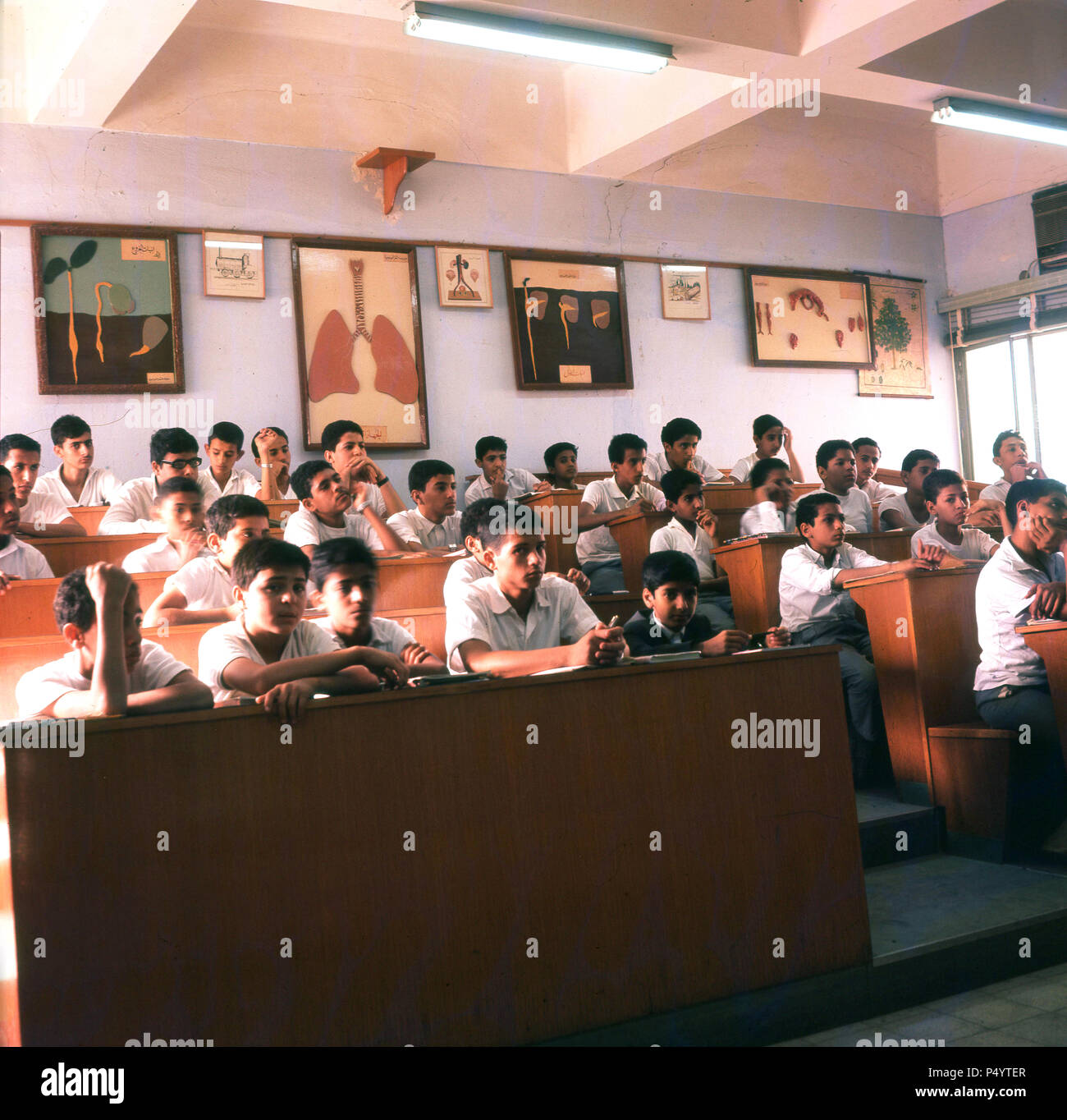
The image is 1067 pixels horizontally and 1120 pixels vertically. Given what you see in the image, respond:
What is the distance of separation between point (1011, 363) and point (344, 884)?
25.0ft

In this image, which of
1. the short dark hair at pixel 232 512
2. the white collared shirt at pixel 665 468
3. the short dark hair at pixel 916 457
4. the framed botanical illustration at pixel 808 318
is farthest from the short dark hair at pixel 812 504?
the framed botanical illustration at pixel 808 318

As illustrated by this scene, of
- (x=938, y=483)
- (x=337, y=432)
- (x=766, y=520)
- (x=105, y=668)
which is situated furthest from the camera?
(x=337, y=432)

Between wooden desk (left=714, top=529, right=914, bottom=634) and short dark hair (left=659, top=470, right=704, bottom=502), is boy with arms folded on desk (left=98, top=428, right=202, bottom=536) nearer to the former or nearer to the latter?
short dark hair (left=659, top=470, right=704, bottom=502)

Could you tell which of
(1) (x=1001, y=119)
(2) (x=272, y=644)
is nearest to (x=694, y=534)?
(2) (x=272, y=644)

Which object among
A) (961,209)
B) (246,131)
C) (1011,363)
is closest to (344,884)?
(246,131)

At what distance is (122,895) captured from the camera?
6.01 feet

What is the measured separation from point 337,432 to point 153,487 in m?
1.01

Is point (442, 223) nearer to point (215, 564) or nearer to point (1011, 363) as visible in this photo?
point (215, 564)

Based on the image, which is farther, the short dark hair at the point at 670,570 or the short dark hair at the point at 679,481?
the short dark hair at the point at 679,481

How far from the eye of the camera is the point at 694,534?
15.5ft

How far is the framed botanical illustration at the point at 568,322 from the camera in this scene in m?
6.80

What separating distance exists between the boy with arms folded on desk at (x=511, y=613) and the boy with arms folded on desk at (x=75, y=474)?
116 inches

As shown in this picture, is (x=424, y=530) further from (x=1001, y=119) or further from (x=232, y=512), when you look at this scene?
(x=1001, y=119)

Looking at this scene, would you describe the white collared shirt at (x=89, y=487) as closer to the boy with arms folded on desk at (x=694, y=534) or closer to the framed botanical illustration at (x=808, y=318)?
the boy with arms folded on desk at (x=694, y=534)
